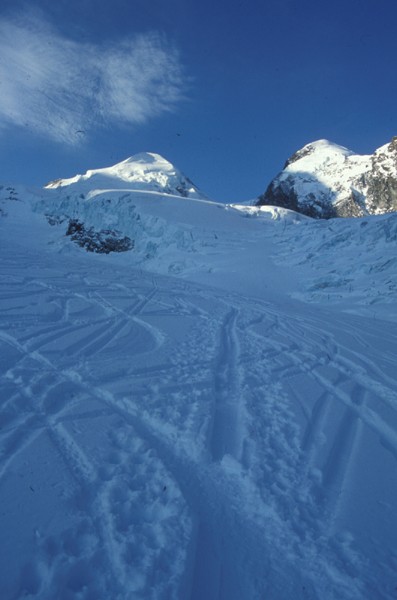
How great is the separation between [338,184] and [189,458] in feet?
244

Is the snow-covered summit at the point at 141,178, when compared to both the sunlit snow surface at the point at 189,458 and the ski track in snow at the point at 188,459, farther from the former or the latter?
the ski track in snow at the point at 188,459

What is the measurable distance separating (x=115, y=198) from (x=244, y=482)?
3069 cm

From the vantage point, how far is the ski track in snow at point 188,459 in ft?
5.54

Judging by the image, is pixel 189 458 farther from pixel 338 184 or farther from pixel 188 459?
pixel 338 184

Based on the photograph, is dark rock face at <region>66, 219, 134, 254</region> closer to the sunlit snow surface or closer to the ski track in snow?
the sunlit snow surface

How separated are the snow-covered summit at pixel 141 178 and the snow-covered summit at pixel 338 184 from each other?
29436 mm

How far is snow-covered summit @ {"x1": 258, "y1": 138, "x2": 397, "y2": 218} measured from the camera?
205ft

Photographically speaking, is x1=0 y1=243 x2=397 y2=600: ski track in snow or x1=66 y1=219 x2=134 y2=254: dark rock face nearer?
x1=0 y1=243 x2=397 y2=600: ski track in snow

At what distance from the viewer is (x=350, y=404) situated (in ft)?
12.4

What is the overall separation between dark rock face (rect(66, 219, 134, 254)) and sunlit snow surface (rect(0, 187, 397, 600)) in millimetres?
20636

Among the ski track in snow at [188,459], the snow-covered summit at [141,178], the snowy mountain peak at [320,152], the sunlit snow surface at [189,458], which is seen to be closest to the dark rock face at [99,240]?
the snow-covered summit at [141,178]

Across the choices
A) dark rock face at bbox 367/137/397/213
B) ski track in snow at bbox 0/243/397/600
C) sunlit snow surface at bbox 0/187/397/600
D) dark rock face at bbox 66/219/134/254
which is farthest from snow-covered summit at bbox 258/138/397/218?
ski track in snow at bbox 0/243/397/600

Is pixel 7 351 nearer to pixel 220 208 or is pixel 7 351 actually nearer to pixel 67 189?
pixel 220 208

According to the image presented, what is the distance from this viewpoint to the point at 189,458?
8.17 feet
